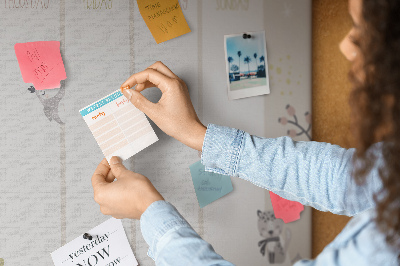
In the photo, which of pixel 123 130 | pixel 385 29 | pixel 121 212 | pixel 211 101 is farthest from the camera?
pixel 211 101

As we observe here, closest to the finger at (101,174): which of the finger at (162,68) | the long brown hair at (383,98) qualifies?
the finger at (162,68)

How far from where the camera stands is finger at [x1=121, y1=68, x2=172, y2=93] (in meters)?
0.77

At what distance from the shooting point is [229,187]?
926mm

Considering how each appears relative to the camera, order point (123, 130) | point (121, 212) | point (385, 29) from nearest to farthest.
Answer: point (385, 29) < point (121, 212) < point (123, 130)

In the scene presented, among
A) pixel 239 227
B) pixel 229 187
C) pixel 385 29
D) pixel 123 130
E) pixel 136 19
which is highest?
pixel 136 19

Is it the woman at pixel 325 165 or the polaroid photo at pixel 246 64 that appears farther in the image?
the polaroid photo at pixel 246 64

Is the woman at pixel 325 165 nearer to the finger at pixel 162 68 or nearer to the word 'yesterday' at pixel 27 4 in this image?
the finger at pixel 162 68

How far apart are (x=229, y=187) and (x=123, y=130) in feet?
0.98

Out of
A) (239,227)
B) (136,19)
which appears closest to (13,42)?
(136,19)

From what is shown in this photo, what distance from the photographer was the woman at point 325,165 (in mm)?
439

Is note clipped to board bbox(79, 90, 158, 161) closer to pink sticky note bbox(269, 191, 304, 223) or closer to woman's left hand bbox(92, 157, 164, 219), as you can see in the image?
woman's left hand bbox(92, 157, 164, 219)

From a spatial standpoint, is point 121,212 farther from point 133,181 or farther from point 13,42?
point 13,42

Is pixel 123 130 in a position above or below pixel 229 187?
above

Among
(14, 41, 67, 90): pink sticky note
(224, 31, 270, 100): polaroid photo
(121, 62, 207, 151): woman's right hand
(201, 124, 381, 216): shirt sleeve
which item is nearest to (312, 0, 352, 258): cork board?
(224, 31, 270, 100): polaroid photo
